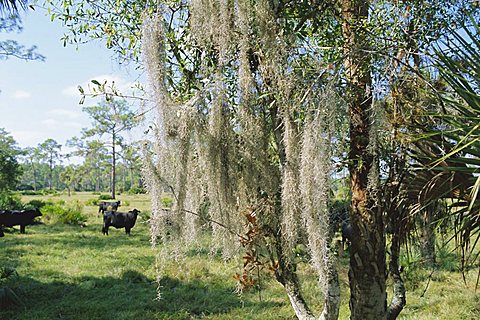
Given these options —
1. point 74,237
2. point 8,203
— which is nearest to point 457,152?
point 74,237

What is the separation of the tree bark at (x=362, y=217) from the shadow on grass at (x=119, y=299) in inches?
92.2

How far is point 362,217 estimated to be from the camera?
2297 mm

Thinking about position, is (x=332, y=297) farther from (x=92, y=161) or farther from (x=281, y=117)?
(x=92, y=161)

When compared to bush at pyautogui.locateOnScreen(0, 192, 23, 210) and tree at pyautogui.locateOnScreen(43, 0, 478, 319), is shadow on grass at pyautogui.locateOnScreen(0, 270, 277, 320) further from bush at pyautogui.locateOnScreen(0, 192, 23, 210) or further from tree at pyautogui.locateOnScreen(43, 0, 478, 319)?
bush at pyautogui.locateOnScreen(0, 192, 23, 210)

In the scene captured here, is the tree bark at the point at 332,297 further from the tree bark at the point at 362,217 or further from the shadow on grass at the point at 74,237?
the shadow on grass at the point at 74,237

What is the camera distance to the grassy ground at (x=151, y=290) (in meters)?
4.51

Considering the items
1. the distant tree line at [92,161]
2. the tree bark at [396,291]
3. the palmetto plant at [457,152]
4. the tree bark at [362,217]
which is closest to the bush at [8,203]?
the distant tree line at [92,161]

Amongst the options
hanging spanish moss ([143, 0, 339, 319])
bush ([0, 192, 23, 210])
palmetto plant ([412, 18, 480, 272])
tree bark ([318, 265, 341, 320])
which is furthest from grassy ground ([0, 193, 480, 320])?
bush ([0, 192, 23, 210])

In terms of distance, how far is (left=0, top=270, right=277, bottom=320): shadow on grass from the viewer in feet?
14.8

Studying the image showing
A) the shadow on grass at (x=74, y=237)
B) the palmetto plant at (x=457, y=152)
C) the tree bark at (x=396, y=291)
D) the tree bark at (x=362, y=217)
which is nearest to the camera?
the palmetto plant at (x=457, y=152)

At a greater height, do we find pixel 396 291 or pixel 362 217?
pixel 362 217

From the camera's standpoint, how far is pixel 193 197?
2.17 m

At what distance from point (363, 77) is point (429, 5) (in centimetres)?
56

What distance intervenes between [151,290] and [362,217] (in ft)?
12.5
